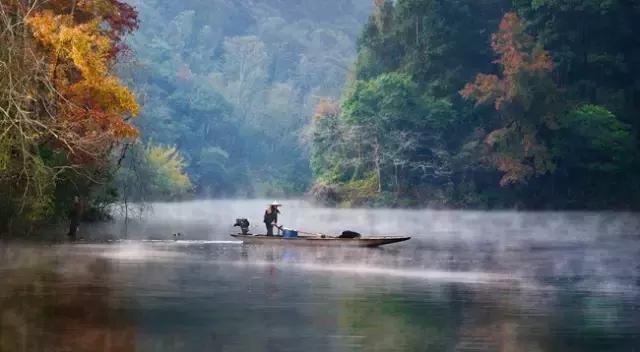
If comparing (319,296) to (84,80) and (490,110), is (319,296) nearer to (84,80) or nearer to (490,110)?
(84,80)

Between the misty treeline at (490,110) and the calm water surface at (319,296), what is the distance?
34.1 metres

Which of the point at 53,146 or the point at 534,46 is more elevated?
the point at 534,46

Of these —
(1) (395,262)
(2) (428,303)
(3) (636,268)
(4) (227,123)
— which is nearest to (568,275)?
(3) (636,268)

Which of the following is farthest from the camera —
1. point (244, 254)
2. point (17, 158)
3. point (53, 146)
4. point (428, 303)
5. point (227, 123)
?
point (227, 123)

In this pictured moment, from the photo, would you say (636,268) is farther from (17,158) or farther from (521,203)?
(521,203)

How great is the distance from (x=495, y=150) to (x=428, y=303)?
59356 mm

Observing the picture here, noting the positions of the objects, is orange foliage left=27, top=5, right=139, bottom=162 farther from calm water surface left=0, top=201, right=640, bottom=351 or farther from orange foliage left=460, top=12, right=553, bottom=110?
orange foliage left=460, top=12, right=553, bottom=110

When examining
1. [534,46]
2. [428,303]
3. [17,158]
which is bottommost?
[428,303]

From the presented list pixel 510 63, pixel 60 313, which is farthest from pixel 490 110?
pixel 60 313

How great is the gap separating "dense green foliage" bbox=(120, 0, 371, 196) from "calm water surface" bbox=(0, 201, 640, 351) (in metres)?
75.4

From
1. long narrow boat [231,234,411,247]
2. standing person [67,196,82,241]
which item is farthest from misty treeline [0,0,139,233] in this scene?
long narrow boat [231,234,411,247]

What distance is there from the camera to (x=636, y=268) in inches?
1256

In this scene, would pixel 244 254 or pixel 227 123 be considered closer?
pixel 244 254

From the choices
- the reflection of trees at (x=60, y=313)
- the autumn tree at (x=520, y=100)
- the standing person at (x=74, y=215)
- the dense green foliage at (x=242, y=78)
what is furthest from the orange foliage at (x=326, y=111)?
the reflection of trees at (x=60, y=313)
